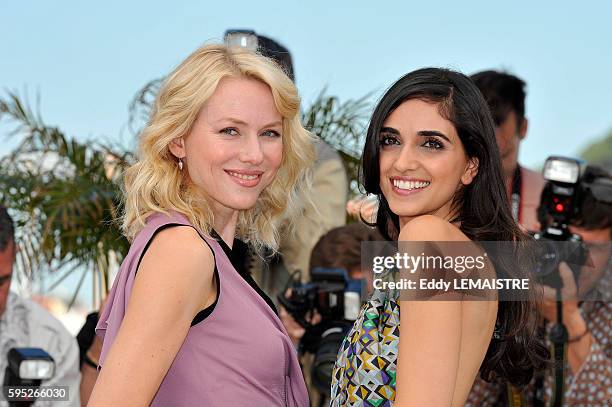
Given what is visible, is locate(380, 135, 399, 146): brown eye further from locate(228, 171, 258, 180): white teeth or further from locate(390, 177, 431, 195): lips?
locate(228, 171, 258, 180): white teeth

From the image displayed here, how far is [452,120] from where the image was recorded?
2.34 m

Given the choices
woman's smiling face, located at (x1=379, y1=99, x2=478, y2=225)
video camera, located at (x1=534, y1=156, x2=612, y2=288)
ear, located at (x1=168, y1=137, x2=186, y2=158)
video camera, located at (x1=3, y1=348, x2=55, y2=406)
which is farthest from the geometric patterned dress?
video camera, located at (x1=534, y1=156, x2=612, y2=288)

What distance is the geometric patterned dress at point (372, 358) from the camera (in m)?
2.31

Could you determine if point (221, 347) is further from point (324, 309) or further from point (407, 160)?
point (324, 309)

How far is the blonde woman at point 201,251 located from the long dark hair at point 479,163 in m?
0.26

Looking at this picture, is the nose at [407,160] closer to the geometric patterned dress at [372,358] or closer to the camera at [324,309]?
the geometric patterned dress at [372,358]

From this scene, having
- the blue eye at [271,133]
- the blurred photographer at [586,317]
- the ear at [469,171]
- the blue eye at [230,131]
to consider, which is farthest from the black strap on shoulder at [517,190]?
the blue eye at [230,131]

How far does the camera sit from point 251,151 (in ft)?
7.80

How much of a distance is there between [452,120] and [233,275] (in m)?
0.65

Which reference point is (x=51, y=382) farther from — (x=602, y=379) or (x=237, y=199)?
(x=602, y=379)

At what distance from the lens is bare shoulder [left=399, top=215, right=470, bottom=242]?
220cm

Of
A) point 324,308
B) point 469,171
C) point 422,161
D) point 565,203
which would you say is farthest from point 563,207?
point 422,161

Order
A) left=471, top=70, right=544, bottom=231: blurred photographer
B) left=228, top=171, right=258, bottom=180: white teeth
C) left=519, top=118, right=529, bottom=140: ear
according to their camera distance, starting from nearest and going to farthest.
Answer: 1. left=228, top=171, right=258, bottom=180: white teeth
2. left=471, top=70, right=544, bottom=231: blurred photographer
3. left=519, top=118, right=529, bottom=140: ear

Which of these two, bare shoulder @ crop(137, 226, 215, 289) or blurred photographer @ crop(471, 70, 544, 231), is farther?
blurred photographer @ crop(471, 70, 544, 231)
